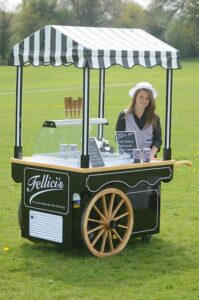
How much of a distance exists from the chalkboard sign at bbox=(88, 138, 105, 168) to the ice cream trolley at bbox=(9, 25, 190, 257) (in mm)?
10

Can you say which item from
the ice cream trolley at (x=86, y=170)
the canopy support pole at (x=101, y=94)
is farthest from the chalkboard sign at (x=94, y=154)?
the canopy support pole at (x=101, y=94)

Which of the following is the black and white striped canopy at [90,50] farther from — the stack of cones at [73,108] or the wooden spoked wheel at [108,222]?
the wooden spoked wheel at [108,222]

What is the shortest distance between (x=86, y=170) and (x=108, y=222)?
67 centimetres

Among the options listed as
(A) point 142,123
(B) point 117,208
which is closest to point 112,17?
(A) point 142,123

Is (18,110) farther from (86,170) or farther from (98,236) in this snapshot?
(98,236)

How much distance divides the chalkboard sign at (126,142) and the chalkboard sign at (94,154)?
54 cm

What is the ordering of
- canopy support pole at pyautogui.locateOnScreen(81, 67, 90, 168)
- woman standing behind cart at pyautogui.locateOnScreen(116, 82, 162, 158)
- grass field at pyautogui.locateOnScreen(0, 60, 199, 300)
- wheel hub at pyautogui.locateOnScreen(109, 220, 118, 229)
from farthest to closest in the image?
woman standing behind cart at pyautogui.locateOnScreen(116, 82, 162, 158), wheel hub at pyautogui.locateOnScreen(109, 220, 118, 229), canopy support pole at pyautogui.locateOnScreen(81, 67, 90, 168), grass field at pyautogui.locateOnScreen(0, 60, 199, 300)

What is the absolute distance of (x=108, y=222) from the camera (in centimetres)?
806

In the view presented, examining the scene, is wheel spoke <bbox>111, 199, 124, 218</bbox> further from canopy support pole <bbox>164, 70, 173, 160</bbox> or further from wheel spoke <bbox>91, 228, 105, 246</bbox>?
canopy support pole <bbox>164, 70, 173, 160</bbox>

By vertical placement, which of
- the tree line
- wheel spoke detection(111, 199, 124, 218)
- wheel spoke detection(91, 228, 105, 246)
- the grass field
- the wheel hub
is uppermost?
the tree line

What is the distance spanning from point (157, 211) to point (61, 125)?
1.52 m

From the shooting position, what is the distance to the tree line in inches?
3438

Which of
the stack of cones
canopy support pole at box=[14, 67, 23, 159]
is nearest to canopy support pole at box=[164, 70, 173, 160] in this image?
the stack of cones

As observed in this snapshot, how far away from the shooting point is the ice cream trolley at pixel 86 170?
25.4 ft
